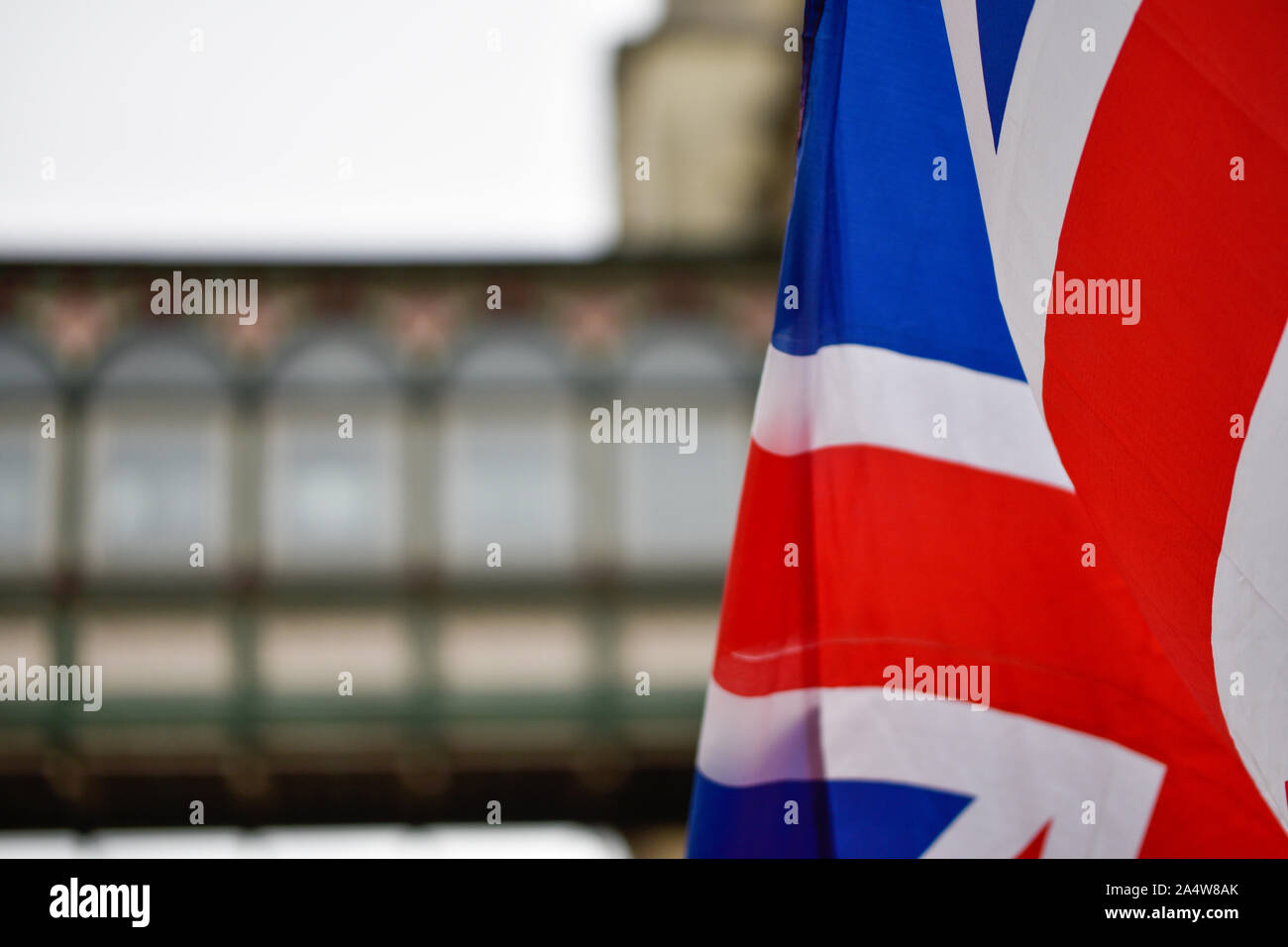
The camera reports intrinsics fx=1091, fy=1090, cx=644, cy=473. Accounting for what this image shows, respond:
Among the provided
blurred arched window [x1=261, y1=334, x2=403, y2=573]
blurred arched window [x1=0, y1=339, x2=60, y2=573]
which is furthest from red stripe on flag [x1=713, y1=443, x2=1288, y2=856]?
blurred arched window [x1=0, y1=339, x2=60, y2=573]

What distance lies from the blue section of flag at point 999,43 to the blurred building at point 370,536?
460 centimetres

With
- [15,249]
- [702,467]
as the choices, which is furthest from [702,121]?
[15,249]

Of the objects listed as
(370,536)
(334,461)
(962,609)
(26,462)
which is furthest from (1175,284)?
(26,462)

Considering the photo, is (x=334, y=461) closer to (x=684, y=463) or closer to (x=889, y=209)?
(x=684, y=463)

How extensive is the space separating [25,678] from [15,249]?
241cm

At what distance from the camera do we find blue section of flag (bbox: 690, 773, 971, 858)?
1.30 m

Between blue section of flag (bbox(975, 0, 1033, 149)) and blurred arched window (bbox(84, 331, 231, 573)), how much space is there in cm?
549

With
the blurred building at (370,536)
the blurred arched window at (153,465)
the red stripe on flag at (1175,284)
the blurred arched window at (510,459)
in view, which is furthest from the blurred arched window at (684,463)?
the red stripe on flag at (1175,284)

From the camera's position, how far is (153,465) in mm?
6172

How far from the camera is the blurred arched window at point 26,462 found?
20.1 feet

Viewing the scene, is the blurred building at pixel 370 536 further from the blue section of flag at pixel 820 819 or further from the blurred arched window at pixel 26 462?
the blue section of flag at pixel 820 819

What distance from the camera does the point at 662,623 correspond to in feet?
19.9

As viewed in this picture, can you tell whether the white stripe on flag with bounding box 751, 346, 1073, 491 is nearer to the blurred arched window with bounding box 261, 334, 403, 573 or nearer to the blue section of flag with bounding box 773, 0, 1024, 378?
the blue section of flag with bounding box 773, 0, 1024, 378

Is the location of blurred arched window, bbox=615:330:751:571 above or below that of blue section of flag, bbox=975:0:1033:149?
below
